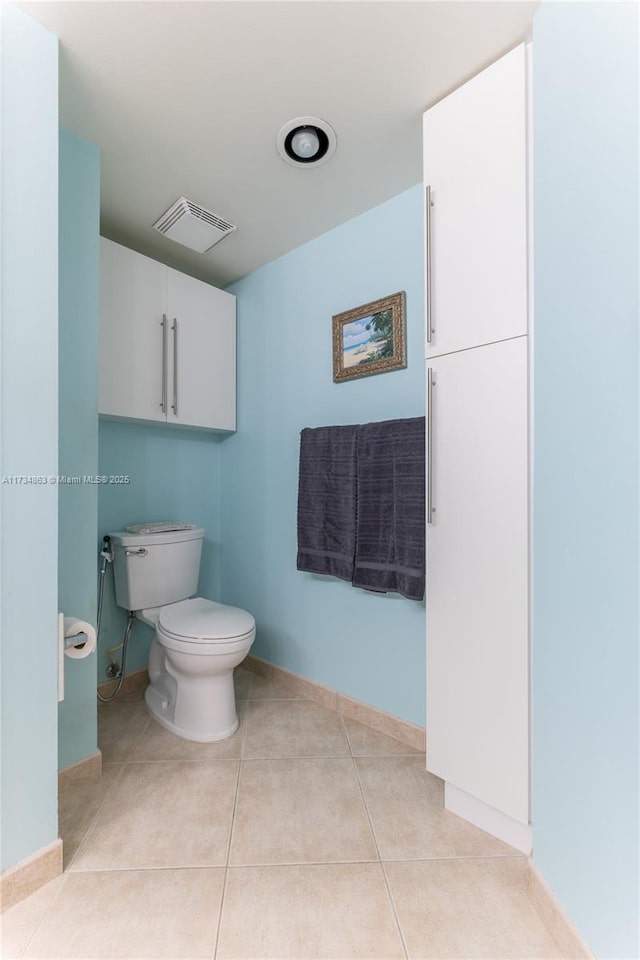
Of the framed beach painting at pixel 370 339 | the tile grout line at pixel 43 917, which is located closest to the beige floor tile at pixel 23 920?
the tile grout line at pixel 43 917

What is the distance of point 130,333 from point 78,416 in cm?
65

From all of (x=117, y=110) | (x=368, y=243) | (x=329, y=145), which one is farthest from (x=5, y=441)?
(x=368, y=243)

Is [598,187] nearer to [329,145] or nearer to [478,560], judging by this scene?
[478,560]

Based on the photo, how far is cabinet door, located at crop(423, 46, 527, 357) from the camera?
3.87ft

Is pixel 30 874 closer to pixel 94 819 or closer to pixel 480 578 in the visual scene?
pixel 94 819

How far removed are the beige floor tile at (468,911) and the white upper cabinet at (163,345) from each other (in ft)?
6.23

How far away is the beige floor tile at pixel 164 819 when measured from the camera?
118cm

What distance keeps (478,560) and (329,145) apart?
4.79 ft

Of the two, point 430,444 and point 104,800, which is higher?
point 430,444

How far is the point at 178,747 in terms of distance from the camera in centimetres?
171

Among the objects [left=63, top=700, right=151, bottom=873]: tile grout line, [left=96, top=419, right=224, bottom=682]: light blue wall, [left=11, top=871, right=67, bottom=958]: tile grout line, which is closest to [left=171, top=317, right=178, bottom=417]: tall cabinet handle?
[left=96, top=419, right=224, bottom=682]: light blue wall

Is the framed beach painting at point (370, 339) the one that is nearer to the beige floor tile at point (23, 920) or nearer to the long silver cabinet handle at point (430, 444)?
the long silver cabinet handle at point (430, 444)

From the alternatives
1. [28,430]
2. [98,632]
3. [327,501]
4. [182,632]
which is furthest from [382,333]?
[98,632]

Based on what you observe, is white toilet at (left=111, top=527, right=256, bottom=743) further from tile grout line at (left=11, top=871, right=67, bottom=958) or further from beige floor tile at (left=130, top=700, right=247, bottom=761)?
tile grout line at (left=11, top=871, right=67, bottom=958)
